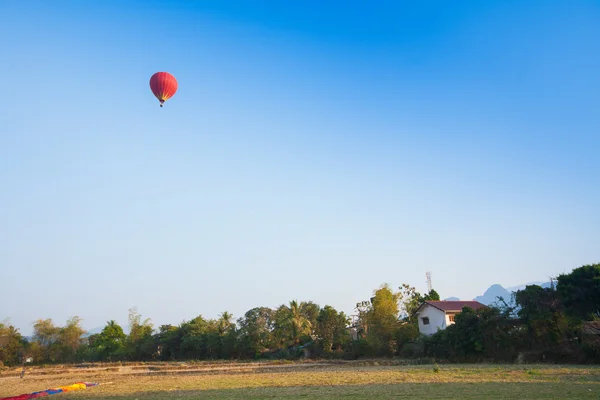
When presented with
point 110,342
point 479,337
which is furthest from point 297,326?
point 110,342

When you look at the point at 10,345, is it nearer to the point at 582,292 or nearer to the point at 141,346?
the point at 141,346

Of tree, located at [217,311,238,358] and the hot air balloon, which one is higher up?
the hot air balloon

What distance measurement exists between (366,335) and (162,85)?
2976cm

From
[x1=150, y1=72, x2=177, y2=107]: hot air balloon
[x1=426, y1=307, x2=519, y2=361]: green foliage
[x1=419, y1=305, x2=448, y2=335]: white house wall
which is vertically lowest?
[x1=426, y1=307, x2=519, y2=361]: green foliage

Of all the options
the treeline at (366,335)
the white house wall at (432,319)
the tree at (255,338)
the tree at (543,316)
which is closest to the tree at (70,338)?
the treeline at (366,335)

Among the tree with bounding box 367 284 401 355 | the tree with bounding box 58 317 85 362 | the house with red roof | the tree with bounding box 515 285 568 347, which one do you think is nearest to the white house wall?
the house with red roof

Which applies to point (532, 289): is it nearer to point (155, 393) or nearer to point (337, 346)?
point (337, 346)

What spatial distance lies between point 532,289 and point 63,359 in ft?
164

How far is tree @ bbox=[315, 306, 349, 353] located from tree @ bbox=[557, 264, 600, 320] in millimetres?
20679

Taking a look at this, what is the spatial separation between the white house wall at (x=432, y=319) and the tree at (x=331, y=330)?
8865mm

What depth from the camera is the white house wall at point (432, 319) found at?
3983 centimetres

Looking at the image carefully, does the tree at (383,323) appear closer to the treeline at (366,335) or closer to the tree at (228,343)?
the treeline at (366,335)

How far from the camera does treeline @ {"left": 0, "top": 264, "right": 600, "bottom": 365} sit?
80.3 feet

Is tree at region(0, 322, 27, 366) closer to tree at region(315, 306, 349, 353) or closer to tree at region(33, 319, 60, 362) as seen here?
tree at region(33, 319, 60, 362)
